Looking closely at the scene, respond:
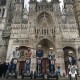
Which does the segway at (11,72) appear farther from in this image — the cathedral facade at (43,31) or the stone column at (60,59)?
the stone column at (60,59)

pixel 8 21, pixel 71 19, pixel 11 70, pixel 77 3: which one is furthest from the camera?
pixel 77 3

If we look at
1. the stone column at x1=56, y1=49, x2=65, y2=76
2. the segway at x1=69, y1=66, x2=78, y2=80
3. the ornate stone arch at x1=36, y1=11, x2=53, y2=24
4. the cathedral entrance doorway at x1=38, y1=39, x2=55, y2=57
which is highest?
the ornate stone arch at x1=36, y1=11, x2=53, y2=24

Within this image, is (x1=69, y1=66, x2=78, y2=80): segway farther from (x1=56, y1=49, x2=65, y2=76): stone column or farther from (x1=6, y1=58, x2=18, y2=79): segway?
(x1=56, y1=49, x2=65, y2=76): stone column

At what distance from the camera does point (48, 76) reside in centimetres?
1234

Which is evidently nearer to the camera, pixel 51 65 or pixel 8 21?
pixel 51 65

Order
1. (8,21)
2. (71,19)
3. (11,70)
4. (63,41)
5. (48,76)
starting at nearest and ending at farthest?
(48,76) → (11,70) → (63,41) → (71,19) → (8,21)

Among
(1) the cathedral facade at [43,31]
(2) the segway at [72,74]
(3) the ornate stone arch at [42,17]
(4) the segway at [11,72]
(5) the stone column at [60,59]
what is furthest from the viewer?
(3) the ornate stone arch at [42,17]

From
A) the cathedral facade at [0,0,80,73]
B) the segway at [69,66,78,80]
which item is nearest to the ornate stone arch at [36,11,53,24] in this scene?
the cathedral facade at [0,0,80,73]

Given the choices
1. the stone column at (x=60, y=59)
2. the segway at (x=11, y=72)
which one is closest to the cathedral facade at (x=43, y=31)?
the stone column at (x=60, y=59)

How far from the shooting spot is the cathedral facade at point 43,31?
26.4 m

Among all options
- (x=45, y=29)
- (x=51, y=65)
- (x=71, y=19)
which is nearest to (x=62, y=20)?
(x=71, y=19)

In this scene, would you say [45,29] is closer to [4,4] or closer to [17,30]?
[17,30]

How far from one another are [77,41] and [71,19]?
4.26 metres

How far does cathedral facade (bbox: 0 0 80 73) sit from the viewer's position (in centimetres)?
2642
